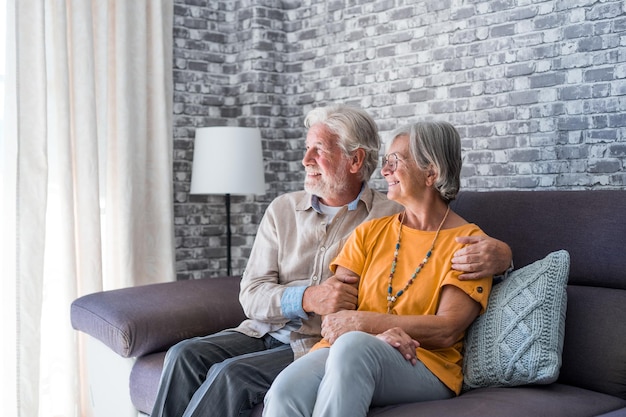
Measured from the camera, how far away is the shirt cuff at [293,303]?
8.84ft

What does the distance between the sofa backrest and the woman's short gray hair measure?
1.07 ft

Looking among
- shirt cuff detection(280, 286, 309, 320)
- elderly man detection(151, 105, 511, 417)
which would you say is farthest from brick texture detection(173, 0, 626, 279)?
shirt cuff detection(280, 286, 309, 320)

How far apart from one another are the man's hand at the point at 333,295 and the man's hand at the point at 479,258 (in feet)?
1.16

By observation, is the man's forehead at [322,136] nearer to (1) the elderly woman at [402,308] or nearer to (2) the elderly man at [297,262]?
(2) the elderly man at [297,262]

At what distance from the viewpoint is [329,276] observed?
282cm

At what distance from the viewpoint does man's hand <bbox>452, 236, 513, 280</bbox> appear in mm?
2361

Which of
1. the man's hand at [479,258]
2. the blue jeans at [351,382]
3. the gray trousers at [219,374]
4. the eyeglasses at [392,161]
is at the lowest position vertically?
the gray trousers at [219,374]

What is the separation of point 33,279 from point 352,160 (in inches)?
67.6

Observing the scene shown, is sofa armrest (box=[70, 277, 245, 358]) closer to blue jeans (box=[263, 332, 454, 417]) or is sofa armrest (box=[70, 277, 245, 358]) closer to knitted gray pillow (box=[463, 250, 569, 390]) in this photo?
blue jeans (box=[263, 332, 454, 417])

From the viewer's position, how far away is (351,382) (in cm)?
209

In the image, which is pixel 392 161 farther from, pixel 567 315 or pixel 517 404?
pixel 517 404

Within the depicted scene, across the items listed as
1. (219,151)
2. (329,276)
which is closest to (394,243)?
(329,276)

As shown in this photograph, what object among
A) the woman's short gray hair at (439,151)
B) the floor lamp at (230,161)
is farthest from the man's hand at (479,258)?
the floor lamp at (230,161)

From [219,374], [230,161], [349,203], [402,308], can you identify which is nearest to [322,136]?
[349,203]
